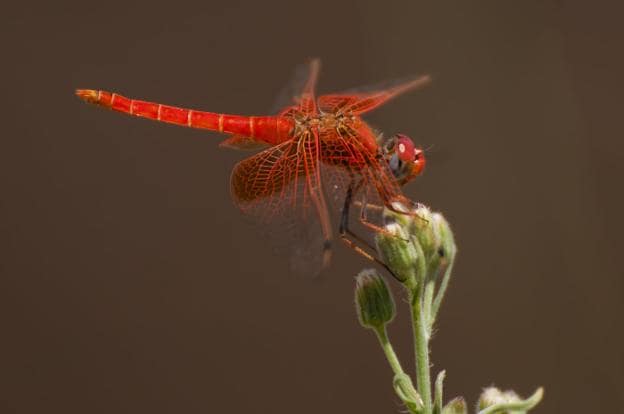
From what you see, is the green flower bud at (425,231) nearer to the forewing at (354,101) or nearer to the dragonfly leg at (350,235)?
the dragonfly leg at (350,235)

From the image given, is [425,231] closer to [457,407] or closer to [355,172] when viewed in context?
[355,172]

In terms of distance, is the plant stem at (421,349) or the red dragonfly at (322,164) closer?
the plant stem at (421,349)

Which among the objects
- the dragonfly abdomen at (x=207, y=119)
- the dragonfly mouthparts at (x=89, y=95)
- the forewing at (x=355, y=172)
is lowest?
the forewing at (x=355, y=172)

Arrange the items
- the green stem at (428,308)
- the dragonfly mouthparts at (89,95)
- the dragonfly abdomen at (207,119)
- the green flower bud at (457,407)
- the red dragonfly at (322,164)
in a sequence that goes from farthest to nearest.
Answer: the dragonfly mouthparts at (89,95) → the dragonfly abdomen at (207,119) → the red dragonfly at (322,164) → the green stem at (428,308) → the green flower bud at (457,407)

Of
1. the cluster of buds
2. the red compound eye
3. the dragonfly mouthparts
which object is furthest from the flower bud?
the dragonfly mouthparts

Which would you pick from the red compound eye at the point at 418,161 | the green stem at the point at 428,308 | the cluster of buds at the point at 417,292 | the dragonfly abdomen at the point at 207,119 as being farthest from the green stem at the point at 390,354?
the dragonfly abdomen at the point at 207,119

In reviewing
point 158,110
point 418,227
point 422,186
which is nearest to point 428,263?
point 418,227

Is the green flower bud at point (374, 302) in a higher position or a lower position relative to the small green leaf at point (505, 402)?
higher

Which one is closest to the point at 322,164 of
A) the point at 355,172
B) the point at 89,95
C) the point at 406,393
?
the point at 355,172

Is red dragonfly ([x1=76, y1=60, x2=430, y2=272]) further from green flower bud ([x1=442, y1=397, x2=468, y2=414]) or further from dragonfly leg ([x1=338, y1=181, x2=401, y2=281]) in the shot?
green flower bud ([x1=442, y1=397, x2=468, y2=414])
